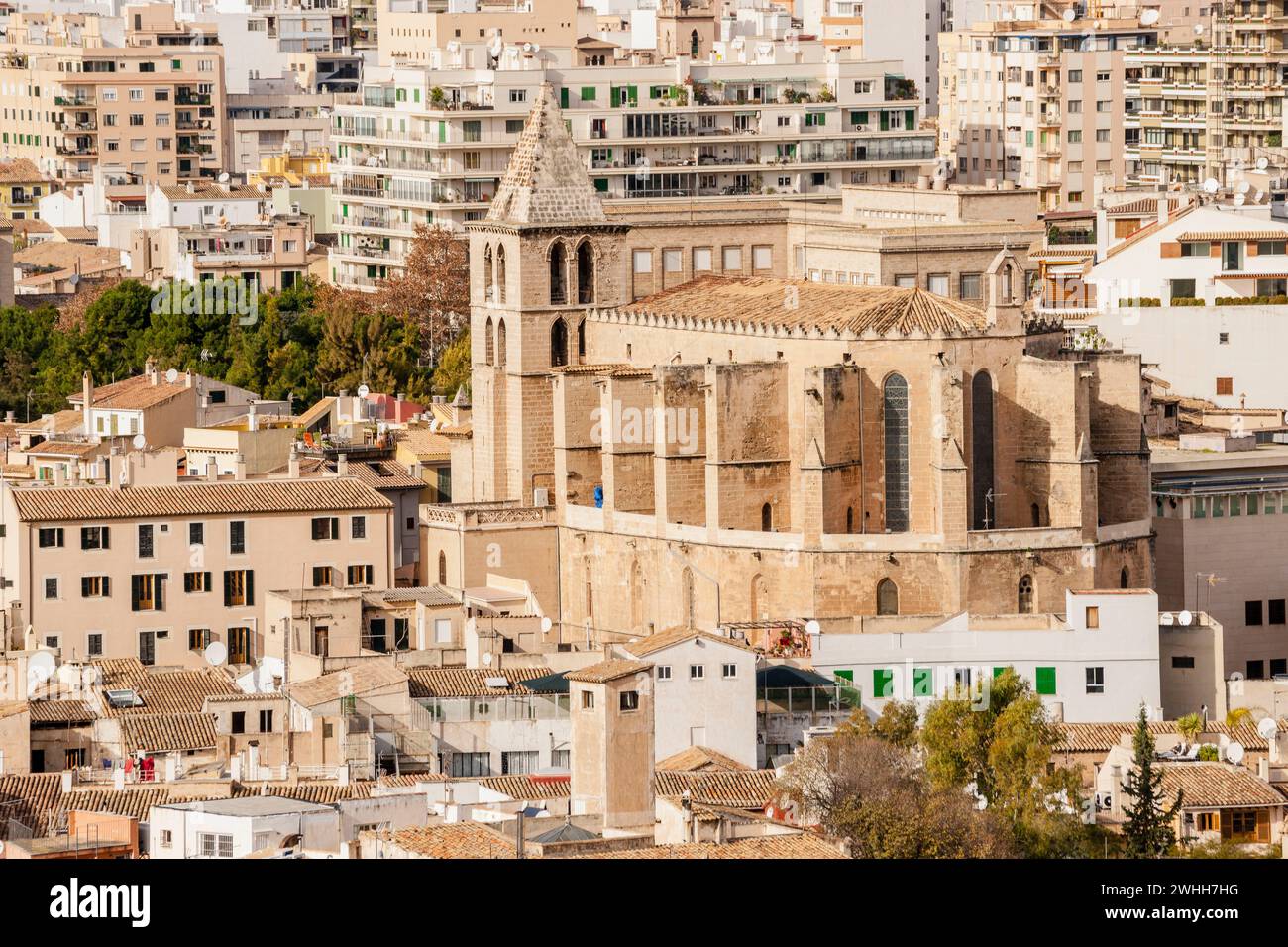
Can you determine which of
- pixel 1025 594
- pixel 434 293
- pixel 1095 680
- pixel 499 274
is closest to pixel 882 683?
pixel 1095 680

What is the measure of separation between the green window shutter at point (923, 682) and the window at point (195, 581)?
44.9 feet

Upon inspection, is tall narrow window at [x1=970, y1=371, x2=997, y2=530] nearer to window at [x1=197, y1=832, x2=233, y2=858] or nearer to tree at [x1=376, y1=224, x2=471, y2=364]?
window at [x1=197, y1=832, x2=233, y2=858]

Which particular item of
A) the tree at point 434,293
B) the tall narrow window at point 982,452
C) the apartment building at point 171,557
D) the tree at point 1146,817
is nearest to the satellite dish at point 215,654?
the apartment building at point 171,557

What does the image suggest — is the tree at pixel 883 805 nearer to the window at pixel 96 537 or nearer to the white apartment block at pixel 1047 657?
the white apartment block at pixel 1047 657

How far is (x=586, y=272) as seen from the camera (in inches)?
2579

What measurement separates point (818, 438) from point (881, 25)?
346ft

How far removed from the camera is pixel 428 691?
44656 mm

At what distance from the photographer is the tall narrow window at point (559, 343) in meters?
65.0

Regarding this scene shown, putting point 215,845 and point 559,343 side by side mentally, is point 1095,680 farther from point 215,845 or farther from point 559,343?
point 215,845

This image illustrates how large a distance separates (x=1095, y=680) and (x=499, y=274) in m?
18.6

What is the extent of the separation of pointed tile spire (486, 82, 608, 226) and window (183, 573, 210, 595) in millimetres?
10550

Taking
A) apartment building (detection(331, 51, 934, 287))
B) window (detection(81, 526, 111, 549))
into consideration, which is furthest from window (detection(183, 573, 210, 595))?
apartment building (detection(331, 51, 934, 287))
